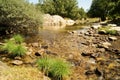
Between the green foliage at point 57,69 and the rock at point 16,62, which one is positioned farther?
the rock at point 16,62

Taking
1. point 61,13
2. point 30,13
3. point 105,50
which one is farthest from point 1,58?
point 61,13

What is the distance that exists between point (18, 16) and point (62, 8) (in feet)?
181

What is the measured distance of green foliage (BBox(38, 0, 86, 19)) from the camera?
83225 mm

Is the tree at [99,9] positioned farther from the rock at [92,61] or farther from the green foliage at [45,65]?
the green foliage at [45,65]

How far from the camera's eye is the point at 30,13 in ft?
98.3

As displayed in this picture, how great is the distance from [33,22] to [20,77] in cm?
1874

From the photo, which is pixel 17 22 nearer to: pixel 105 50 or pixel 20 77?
pixel 105 50

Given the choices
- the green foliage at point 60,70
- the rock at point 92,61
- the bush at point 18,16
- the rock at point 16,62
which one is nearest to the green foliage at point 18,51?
the rock at point 16,62

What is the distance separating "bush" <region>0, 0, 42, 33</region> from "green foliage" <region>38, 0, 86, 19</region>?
170 ft

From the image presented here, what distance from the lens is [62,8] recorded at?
8294 cm

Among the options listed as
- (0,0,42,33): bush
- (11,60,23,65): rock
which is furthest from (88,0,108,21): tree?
(11,60,23,65): rock

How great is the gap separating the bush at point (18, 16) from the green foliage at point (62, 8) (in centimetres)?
5178

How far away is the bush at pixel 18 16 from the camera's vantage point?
93.1ft

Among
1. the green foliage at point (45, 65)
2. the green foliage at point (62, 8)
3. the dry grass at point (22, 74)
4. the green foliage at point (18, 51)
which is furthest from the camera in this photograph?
the green foliage at point (62, 8)
